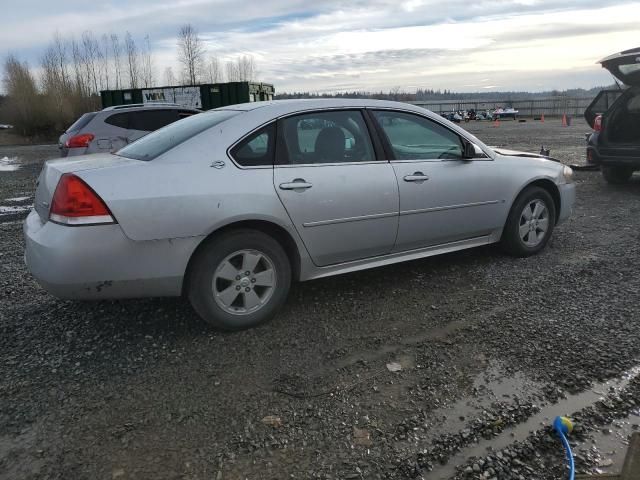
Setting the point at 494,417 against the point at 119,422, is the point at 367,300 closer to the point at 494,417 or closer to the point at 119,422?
the point at 494,417

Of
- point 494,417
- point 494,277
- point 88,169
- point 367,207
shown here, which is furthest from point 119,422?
point 494,277

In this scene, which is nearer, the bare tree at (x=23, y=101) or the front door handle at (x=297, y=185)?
the front door handle at (x=297, y=185)

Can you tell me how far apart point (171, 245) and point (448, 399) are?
190 cm

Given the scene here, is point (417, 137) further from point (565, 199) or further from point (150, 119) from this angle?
point (150, 119)

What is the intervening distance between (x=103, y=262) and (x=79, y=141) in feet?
27.0

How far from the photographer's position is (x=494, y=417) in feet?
8.72

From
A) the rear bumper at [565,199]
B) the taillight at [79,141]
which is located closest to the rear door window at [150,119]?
the taillight at [79,141]

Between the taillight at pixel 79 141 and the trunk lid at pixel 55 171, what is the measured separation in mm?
7214

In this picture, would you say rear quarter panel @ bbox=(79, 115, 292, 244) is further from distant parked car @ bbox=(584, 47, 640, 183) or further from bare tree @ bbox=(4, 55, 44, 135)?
bare tree @ bbox=(4, 55, 44, 135)

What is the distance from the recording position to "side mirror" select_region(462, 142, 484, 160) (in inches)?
181

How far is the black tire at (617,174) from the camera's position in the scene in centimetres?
930

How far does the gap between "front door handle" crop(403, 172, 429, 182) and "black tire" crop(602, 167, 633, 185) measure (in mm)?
6714

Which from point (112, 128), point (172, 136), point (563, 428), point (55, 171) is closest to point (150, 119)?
point (112, 128)

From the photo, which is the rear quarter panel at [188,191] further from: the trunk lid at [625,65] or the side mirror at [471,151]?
the trunk lid at [625,65]
